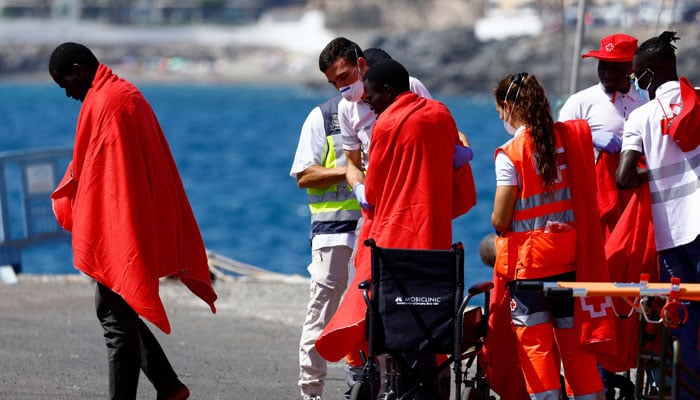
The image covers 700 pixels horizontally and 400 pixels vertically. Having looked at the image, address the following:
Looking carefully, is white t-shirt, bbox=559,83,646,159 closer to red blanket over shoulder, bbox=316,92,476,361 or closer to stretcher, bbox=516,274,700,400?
red blanket over shoulder, bbox=316,92,476,361

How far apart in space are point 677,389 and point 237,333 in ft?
18.5

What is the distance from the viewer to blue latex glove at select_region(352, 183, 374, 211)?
6.79 metres

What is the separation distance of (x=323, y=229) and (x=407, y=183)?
120 cm

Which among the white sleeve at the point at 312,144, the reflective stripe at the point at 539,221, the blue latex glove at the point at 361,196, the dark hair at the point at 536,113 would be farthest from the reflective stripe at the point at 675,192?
the white sleeve at the point at 312,144

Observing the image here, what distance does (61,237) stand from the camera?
49.6ft

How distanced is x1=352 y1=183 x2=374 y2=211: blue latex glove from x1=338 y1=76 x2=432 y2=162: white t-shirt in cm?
44

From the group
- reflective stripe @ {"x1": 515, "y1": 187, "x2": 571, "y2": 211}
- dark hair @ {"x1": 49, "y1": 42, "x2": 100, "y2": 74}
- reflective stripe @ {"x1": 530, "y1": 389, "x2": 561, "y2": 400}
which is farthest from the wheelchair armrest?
dark hair @ {"x1": 49, "y1": 42, "x2": 100, "y2": 74}

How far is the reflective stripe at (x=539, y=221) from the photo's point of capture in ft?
21.4

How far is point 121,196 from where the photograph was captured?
671cm

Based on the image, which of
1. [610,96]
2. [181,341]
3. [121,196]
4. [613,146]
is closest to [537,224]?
[613,146]

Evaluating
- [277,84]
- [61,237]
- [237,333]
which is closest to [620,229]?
[237,333]

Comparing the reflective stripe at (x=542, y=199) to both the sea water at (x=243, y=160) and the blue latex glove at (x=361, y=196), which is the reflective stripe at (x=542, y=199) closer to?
the blue latex glove at (x=361, y=196)

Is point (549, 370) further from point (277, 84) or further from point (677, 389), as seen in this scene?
point (277, 84)

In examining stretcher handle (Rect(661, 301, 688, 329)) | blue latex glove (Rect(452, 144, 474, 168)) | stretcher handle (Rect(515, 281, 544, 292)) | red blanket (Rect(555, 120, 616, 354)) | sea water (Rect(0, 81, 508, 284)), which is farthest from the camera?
sea water (Rect(0, 81, 508, 284))
